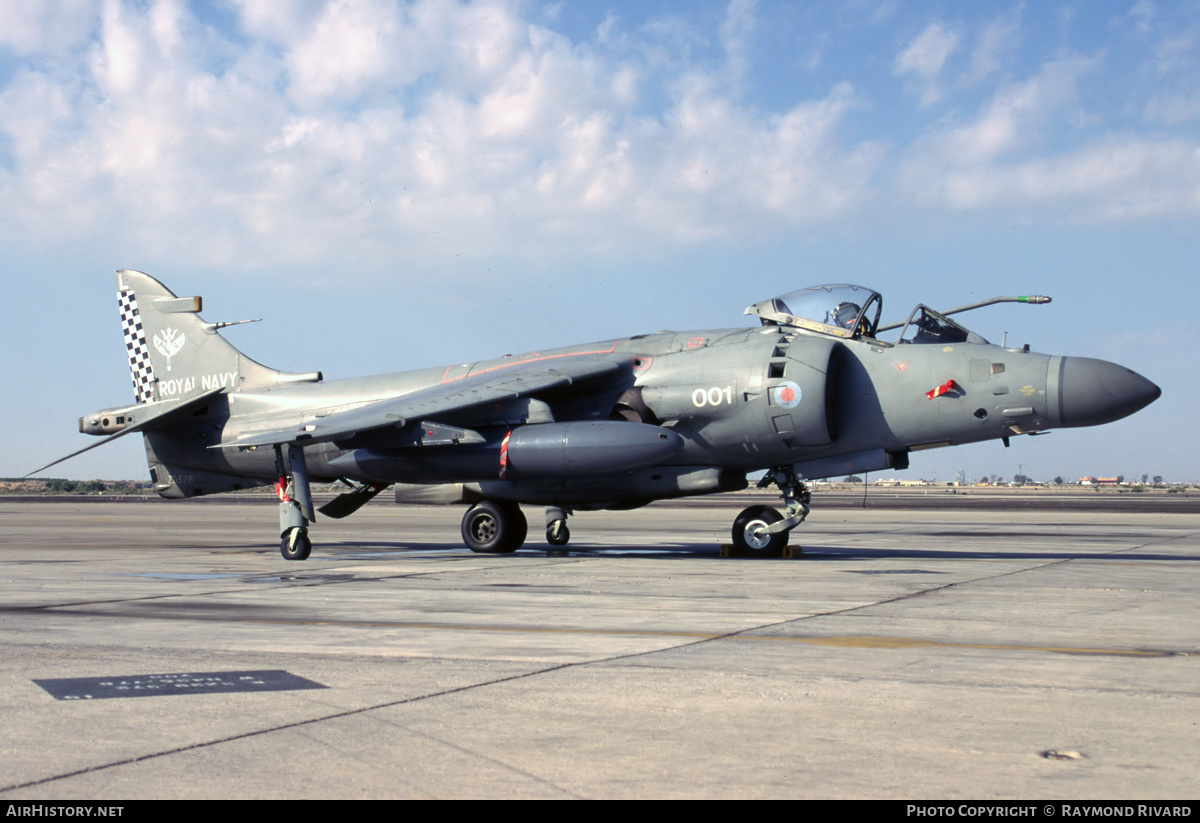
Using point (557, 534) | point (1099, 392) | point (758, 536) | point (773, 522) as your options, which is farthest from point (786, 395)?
point (557, 534)

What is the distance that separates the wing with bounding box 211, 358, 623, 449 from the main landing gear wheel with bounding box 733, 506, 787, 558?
10.5ft

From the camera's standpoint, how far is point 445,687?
5.84 m

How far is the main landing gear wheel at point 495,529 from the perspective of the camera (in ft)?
60.8

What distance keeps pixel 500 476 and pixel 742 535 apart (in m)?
3.95

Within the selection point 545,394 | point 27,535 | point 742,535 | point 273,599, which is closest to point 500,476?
point 545,394

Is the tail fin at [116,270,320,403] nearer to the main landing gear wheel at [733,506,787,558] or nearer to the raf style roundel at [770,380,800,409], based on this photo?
the main landing gear wheel at [733,506,787,558]

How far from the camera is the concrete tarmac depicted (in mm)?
4098

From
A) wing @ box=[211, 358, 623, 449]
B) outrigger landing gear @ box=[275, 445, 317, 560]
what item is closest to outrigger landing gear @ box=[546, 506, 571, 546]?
wing @ box=[211, 358, 623, 449]

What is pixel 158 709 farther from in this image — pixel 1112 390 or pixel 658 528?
pixel 658 528

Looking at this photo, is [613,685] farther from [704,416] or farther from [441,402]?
[441,402]

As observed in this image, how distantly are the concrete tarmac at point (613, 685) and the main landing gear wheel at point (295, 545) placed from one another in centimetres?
288

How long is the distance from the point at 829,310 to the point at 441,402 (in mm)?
6303

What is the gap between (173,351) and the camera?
21.4m

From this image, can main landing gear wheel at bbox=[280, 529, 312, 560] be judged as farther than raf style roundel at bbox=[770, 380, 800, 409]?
Yes
